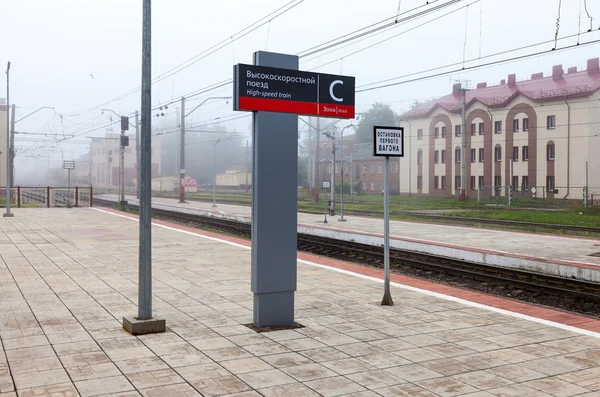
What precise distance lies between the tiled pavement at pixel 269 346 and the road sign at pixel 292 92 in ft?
8.65

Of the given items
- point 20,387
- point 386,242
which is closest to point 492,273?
point 386,242

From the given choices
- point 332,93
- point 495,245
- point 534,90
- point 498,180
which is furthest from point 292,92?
point 498,180

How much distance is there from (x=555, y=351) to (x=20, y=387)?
5.18m

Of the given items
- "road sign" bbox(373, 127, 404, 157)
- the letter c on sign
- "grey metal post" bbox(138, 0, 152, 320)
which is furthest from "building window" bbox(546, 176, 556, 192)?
"grey metal post" bbox(138, 0, 152, 320)

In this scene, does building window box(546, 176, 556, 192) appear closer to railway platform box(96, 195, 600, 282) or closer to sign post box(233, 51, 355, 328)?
railway platform box(96, 195, 600, 282)

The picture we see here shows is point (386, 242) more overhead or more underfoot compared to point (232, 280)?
→ more overhead

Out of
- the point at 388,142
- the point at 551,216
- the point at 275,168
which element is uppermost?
the point at 388,142

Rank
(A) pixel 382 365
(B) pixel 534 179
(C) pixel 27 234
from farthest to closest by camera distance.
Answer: (B) pixel 534 179
(C) pixel 27 234
(A) pixel 382 365

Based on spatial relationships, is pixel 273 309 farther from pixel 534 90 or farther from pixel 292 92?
pixel 534 90

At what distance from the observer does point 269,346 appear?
674 centimetres

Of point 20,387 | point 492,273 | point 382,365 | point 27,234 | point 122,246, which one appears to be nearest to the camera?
point 20,387

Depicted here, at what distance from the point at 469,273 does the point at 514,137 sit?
36.2m

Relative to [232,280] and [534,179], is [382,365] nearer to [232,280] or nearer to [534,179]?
[232,280]

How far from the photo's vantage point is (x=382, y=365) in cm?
607
